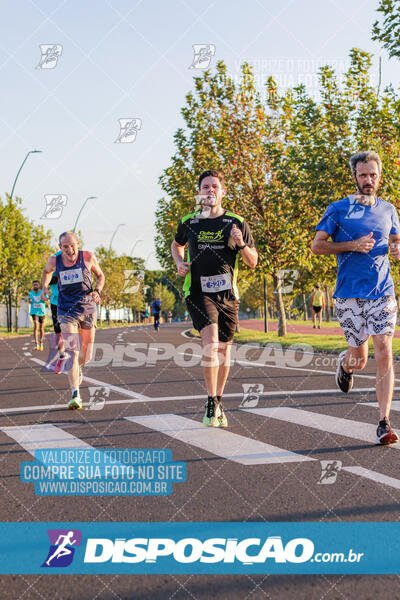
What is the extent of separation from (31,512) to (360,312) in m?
2.89

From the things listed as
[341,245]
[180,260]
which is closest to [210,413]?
[180,260]

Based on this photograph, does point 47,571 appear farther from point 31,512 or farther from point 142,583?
point 31,512

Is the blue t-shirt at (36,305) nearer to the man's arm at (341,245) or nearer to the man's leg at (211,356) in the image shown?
the man's leg at (211,356)

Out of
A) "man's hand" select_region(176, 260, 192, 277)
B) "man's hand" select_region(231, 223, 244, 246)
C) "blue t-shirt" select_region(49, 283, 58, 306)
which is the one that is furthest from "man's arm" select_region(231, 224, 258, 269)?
"blue t-shirt" select_region(49, 283, 58, 306)

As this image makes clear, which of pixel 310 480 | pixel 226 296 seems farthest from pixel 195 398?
pixel 310 480

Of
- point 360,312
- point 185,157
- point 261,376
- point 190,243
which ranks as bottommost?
point 261,376

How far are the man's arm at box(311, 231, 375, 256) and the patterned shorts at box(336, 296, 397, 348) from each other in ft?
1.30

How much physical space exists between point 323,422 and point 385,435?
110cm

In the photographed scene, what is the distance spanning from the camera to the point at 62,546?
10.2ft

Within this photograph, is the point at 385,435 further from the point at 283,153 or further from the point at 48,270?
the point at 283,153

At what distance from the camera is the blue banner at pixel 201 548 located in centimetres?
285

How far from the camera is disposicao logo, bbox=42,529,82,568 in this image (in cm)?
294

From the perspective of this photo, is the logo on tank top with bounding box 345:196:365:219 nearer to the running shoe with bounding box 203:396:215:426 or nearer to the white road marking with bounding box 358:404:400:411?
the running shoe with bounding box 203:396:215:426

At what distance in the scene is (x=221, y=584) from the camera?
2666 millimetres
